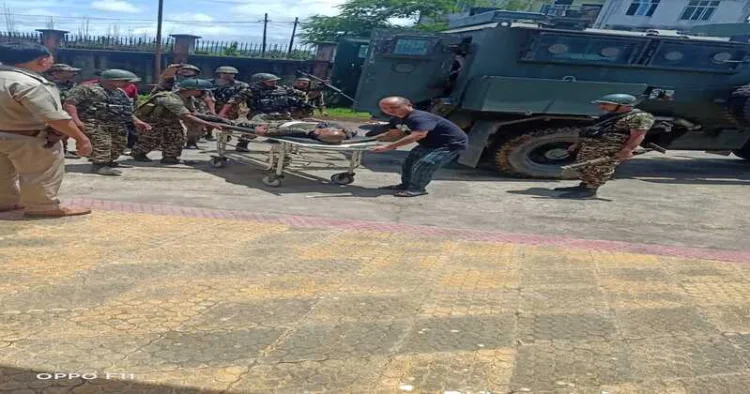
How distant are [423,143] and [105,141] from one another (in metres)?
3.53

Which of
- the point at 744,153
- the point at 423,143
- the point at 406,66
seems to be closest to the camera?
the point at 423,143

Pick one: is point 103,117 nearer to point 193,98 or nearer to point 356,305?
point 193,98

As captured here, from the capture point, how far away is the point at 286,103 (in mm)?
10227

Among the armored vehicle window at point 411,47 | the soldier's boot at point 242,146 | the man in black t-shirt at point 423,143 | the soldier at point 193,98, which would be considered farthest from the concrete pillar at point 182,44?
the man in black t-shirt at point 423,143

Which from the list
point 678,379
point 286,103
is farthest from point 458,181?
point 678,379

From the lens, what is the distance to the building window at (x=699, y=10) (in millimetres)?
36719

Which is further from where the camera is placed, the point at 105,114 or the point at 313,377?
the point at 105,114

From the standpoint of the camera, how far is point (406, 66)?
8789 millimetres

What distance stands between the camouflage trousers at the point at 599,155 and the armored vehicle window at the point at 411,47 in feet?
8.65

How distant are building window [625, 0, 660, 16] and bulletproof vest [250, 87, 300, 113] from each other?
35386 mm

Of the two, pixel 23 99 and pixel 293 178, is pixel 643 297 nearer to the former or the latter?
pixel 23 99

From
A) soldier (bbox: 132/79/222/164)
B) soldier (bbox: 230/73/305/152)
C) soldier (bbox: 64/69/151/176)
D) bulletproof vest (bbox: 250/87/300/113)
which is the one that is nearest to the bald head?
soldier (bbox: 132/79/222/164)

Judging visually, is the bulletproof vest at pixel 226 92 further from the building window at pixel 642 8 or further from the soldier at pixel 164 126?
the building window at pixel 642 8

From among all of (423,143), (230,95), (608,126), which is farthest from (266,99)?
(608,126)
